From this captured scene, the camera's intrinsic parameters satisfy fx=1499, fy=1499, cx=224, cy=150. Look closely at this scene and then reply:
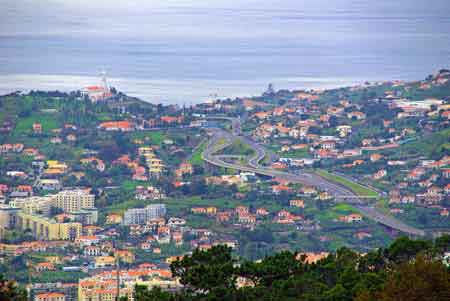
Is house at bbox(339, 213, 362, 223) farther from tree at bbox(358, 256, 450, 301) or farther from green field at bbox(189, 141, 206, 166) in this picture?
tree at bbox(358, 256, 450, 301)

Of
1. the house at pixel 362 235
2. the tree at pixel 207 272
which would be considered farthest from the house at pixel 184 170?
the tree at pixel 207 272

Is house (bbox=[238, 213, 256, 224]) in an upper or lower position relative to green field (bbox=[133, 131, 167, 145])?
lower

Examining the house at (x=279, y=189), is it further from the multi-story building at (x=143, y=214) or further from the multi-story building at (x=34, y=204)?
the multi-story building at (x=34, y=204)

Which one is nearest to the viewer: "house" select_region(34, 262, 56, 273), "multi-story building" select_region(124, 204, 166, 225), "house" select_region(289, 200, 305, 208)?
"house" select_region(34, 262, 56, 273)

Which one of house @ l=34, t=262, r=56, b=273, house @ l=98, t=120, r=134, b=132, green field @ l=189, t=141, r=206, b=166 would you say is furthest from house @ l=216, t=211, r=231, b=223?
house @ l=98, t=120, r=134, b=132

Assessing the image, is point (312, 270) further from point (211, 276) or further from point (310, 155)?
point (310, 155)

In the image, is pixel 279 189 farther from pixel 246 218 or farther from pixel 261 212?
pixel 246 218

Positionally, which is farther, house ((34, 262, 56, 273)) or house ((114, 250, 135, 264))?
house ((114, 250, 135, 264))
